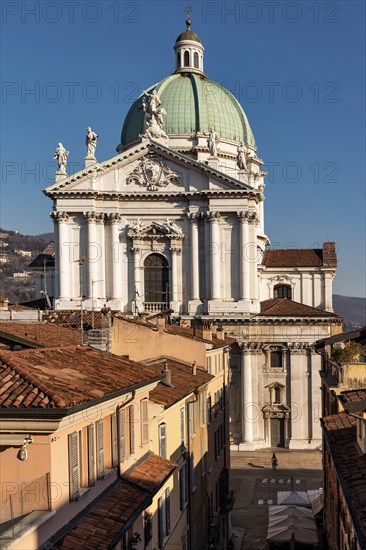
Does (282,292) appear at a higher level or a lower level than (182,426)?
higher

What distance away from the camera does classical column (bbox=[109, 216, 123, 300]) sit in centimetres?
5566

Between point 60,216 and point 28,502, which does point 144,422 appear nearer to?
point 28,502

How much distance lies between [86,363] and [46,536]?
5.04m

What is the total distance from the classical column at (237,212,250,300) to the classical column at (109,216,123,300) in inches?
395

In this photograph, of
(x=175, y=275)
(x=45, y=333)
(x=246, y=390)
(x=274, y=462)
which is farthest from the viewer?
(x=175, y=275)

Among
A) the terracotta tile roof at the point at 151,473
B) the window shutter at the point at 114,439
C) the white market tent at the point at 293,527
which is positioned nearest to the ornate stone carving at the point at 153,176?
the white market tent at the point at 293,527

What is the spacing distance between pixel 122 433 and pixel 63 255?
143 ft

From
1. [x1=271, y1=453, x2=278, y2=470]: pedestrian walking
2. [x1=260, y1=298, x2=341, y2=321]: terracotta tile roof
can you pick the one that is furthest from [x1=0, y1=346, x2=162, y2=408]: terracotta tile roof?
[x1=260, y1=298, x2=341, y2=321]: terracotta tile roof

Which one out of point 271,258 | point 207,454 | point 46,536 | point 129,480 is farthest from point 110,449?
point 271,258

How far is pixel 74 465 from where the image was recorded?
1034cm

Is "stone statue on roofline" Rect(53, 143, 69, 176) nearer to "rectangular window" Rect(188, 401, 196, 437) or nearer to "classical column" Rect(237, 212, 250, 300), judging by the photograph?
"classical column" Rect(237, 212, 250, 300)

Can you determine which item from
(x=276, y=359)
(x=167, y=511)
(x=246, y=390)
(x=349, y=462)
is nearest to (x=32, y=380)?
(x=349, y=462)

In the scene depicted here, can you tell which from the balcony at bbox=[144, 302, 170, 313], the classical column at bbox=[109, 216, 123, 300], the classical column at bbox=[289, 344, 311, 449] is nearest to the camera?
the classical column at bbox=[289, 344, 311, 449]

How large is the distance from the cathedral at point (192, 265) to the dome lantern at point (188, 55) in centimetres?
1878
